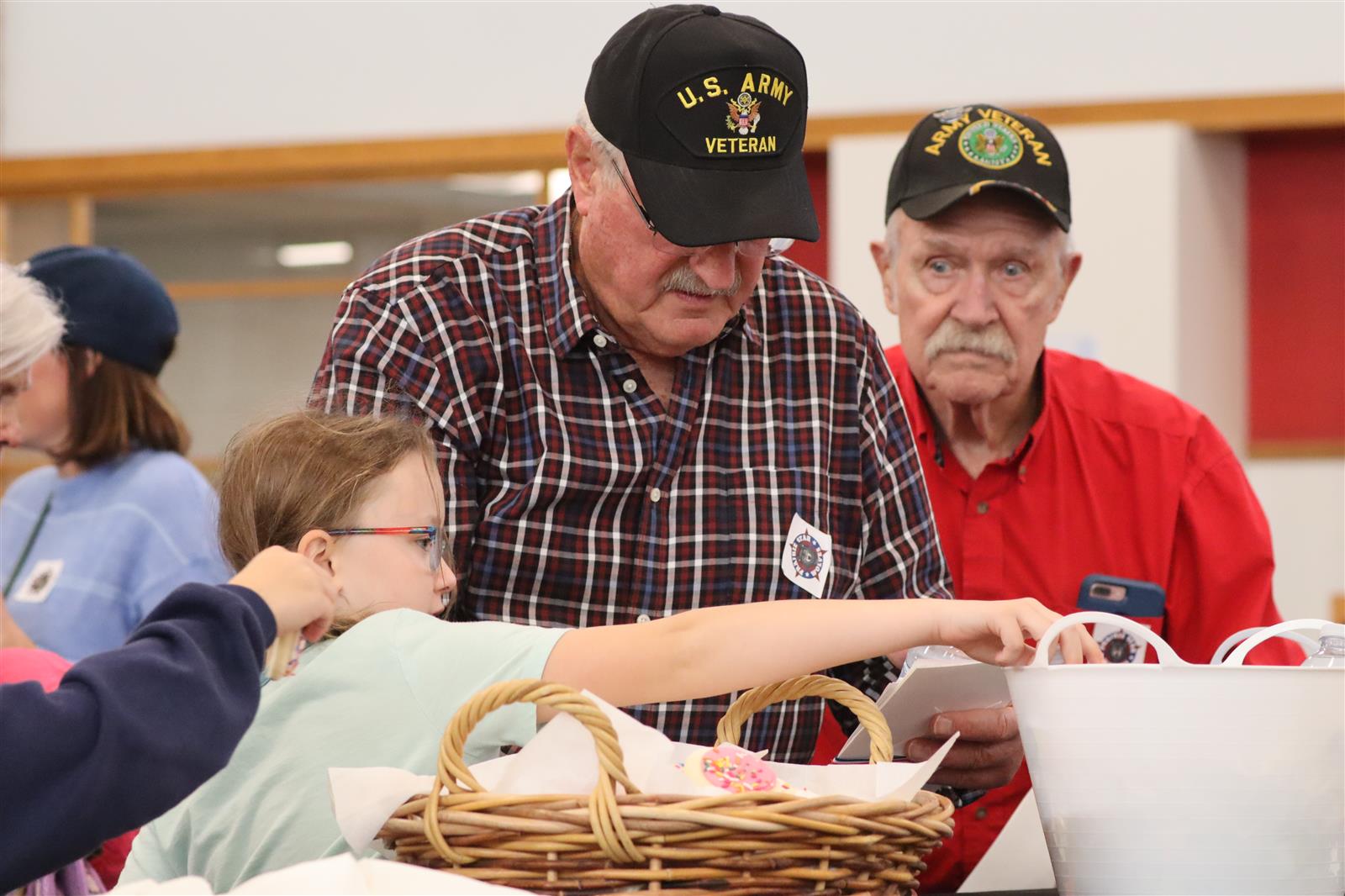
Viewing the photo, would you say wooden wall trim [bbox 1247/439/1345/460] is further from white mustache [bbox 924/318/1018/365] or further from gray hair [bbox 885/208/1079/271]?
white mustache [bbox 924/318/1018/365]

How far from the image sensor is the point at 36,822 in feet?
3.23

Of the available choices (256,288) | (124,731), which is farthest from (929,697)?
(256,288)

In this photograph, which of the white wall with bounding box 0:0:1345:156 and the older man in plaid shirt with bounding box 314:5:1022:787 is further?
Answer: the white wall with bounding box 0:0:1345:156

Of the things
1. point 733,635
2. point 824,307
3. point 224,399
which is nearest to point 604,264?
point 824,307

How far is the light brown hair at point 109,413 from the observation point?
9.37 feet

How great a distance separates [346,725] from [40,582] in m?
1.71

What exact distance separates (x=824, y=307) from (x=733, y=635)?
71 centimetres

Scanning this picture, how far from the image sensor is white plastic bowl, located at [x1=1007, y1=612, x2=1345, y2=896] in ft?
3.63

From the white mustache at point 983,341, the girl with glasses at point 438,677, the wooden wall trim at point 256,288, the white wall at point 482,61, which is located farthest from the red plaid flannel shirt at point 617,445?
the wooden wall trim at point 256,288

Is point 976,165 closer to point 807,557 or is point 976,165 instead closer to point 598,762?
point 807,557

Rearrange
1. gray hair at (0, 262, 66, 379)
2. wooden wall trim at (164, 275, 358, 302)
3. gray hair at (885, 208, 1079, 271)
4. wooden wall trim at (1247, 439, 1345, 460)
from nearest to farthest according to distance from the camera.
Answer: gray hair at (0, 262, 66, 379), gray hair at (885, 208, 1079, 271), wooden wall trim at (1247, 439, 1345, 460), wooden wall trim at (164, 275, 358, 302)

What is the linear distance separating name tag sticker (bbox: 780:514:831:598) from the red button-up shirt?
1.84ft

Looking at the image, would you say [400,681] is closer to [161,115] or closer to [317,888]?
[317,888]

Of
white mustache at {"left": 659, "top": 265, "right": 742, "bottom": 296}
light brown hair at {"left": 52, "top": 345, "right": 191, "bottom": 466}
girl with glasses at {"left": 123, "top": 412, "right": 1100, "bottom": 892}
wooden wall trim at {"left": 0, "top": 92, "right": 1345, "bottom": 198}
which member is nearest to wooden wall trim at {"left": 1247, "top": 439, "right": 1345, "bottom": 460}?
wooden wall trim at {"left": 0, "top": 92, "right": 1345, "bottom": 198}
